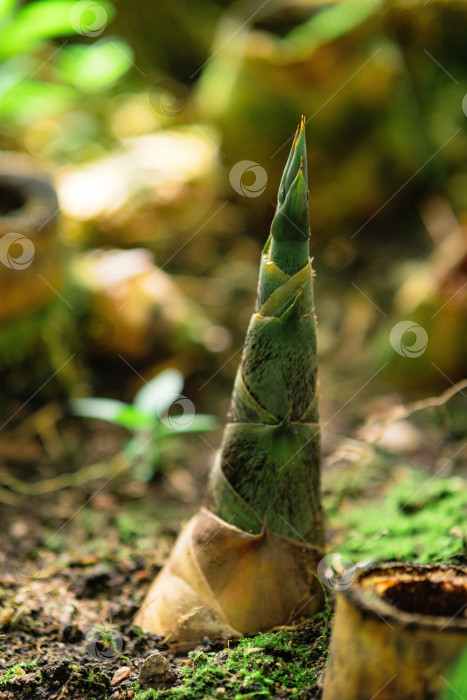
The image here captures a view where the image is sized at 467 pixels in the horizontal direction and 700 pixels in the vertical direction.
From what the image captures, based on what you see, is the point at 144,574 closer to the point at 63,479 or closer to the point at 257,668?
the point at 257,668

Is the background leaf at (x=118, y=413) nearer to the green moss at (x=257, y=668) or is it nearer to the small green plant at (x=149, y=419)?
the small green plant at (x=149, y=419)

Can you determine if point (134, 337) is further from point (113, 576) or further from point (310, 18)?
point (310, 18)

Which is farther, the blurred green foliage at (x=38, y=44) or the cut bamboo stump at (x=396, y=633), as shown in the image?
the blurred green foliage at (x=38, y=44)

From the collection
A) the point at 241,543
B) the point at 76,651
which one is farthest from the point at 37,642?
the point at 241,543

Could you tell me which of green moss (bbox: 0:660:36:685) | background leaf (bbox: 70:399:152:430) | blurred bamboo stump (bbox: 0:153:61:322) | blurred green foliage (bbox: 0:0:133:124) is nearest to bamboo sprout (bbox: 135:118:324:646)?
green moss (bbox: 0:660:36:685)

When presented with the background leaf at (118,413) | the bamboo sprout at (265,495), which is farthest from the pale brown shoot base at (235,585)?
the background leaf at (118,413)

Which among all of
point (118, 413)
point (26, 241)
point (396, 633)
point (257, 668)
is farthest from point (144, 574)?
point (26, 241)
